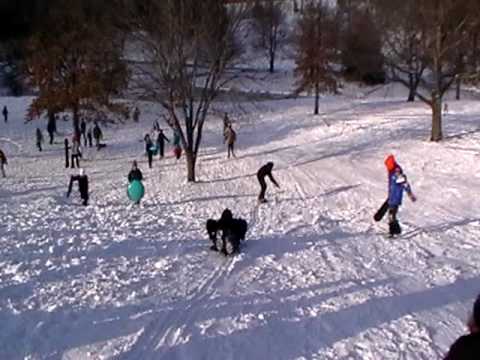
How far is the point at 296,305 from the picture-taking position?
8125 millimetres

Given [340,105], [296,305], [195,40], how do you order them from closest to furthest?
1. [296,305]
2. [195,40]
3. [340,105]

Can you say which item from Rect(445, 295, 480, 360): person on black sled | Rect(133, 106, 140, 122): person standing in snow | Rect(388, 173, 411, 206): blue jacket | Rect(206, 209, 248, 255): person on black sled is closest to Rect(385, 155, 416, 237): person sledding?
Rect(388, 173, 411, 206): blue jacket

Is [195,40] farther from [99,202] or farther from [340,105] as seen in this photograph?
[340,105]

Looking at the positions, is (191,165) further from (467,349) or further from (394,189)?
(467,349)

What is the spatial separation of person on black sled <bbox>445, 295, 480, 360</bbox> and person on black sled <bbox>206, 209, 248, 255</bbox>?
7.06 metres

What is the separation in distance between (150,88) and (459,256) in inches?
535

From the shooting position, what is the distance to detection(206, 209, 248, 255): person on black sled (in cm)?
1053

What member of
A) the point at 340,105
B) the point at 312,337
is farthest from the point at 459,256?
the point at 340,105

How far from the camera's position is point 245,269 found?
32.1 feet

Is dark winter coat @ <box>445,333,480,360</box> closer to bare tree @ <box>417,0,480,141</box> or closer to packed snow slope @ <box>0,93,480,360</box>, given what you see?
packed snow slope @ <box>0,93,480,360</box>

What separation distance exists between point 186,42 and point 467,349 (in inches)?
735

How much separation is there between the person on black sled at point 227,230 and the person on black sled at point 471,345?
278 inches

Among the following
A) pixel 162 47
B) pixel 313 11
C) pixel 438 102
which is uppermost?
pixel 313 11

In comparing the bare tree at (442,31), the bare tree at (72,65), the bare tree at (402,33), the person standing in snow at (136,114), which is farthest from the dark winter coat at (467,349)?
the person standing in snow at (136,114)
